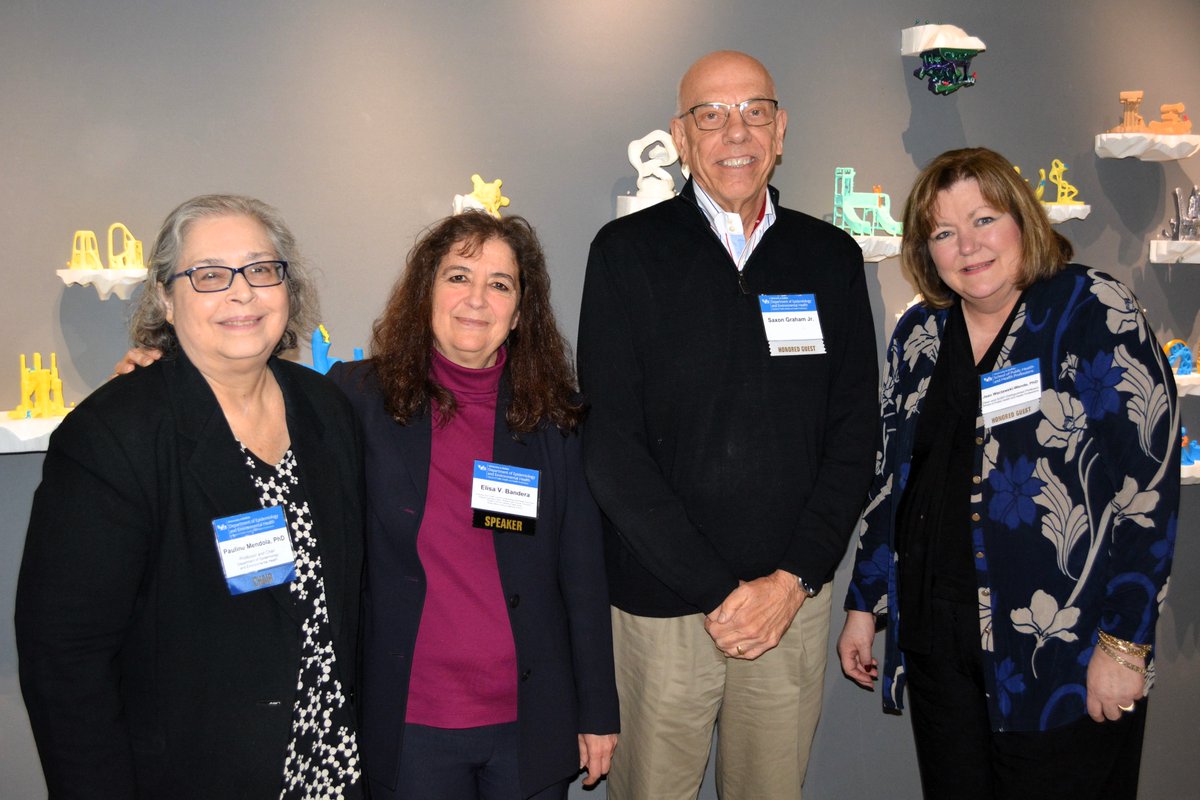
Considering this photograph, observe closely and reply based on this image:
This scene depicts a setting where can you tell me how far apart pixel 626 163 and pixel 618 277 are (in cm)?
92

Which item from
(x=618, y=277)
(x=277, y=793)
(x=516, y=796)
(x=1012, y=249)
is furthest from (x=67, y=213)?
(x=1012, y=249)

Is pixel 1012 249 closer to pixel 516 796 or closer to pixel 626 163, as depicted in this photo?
pixel 626 163

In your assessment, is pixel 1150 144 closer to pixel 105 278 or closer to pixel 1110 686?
pixel 1110 686

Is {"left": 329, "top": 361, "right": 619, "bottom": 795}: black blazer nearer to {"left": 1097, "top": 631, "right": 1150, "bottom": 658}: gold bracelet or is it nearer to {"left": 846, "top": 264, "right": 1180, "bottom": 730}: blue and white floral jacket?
{"left": 846, "top": 264, "right": 1180, "bottom": 730}: blue and white floral jacket

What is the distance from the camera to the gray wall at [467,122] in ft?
7.84

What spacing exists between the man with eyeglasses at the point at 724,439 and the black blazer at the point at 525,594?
119 mm

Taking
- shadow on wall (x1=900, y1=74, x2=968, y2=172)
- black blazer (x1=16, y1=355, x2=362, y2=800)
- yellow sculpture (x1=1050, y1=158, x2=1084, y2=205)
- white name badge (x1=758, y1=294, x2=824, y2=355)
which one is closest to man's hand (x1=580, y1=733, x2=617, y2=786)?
black blazer (x1=16, y1=355, x2=362, y2=800)

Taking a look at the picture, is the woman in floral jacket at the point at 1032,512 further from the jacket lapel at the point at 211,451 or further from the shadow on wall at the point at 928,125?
the jacket lapel at the point at 211,451

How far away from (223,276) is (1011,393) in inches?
64.9

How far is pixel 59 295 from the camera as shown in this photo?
2416 millimetres

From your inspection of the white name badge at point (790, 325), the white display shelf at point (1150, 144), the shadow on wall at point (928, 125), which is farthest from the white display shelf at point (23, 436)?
the white display shelf at point (1150, 144)

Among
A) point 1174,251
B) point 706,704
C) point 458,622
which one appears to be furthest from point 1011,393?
point 1174,251

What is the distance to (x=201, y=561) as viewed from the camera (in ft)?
4.83

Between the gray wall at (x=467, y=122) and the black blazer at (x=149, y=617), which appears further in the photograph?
the gray wall at (x=467, y=122)
